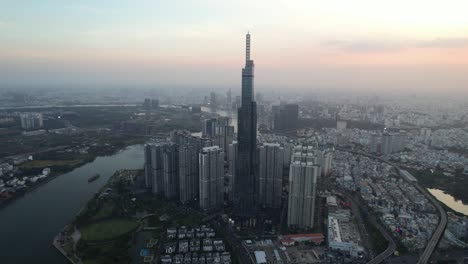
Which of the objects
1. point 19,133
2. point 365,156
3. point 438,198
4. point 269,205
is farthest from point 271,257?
point 19,133

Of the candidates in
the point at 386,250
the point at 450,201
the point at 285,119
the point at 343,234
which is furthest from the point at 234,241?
the point at 285,119

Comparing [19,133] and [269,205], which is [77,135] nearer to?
[19,133]

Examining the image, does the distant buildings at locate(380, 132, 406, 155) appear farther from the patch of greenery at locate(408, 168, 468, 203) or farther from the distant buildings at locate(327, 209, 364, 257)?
the distant buildings at locate(327, 209, 364, 257)

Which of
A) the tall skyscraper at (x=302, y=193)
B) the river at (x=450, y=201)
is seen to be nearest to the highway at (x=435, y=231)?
the river at (x=450, y=201)

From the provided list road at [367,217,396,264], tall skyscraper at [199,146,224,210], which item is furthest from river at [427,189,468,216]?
tall skyscraper at [199,146,224,210]

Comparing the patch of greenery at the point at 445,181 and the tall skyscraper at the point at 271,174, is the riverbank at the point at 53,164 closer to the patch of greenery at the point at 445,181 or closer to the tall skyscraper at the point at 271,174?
the tall skyscraper at the point at 271,174
